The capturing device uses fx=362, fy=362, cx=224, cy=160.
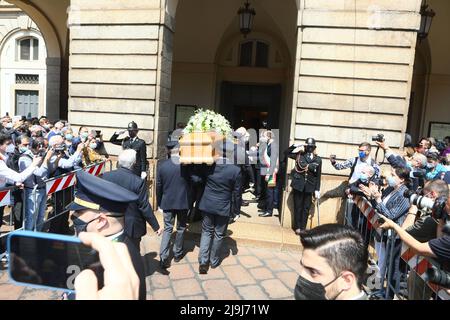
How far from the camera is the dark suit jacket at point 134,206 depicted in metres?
4.66

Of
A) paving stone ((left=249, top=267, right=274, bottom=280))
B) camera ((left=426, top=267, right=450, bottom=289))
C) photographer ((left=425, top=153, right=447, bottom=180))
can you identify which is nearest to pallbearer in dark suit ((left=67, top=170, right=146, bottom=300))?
camera ((left=426, top=267, right=450, bottom=289))

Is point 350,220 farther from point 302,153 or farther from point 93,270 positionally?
point 93,270

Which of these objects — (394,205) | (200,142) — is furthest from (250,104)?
(394,205)

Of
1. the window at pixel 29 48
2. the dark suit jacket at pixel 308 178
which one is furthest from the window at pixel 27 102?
the dark suit jacket at pixel 308 178

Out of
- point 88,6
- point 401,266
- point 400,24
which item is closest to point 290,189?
point 401,266

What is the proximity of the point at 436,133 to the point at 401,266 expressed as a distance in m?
10.8

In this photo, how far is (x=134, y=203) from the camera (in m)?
4.73

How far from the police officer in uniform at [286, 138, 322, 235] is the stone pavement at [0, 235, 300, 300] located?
→ 3.38ft

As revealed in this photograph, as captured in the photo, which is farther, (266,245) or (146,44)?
(146,44)

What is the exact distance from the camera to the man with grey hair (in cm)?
467

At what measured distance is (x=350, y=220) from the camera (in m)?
6.79

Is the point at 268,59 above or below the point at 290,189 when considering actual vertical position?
above

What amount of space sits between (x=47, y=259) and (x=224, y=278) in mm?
A: 3887

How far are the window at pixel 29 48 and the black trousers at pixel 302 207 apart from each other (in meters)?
22.1
